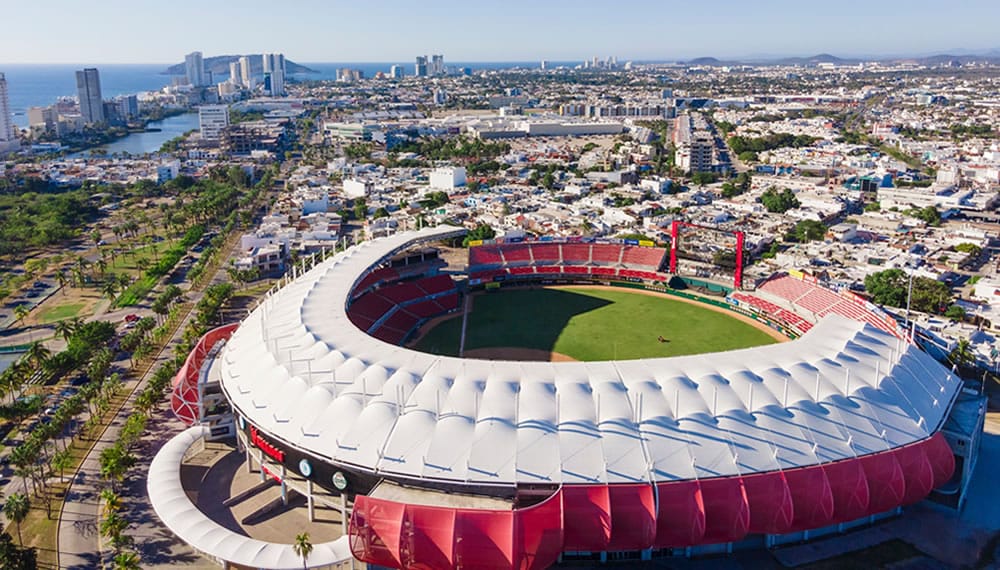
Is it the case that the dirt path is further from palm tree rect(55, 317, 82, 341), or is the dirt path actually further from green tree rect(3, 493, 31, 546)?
green tree rect(3, 493, 31, 546)

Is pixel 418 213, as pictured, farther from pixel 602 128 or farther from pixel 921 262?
pixel 602 128

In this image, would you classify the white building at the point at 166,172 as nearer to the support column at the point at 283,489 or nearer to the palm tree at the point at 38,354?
the palm tree at the point at 38,354

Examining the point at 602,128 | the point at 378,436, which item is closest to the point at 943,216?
the point at 378,436

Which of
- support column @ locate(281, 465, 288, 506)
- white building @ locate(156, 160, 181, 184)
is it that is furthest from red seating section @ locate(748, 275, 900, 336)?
white building @ locate(156, 160, 181, 184)

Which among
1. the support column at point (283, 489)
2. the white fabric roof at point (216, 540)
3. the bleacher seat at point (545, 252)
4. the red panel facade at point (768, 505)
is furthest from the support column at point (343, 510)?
the bleacher seat at point (545, 252)

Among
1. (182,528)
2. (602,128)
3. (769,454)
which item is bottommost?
(182,528)

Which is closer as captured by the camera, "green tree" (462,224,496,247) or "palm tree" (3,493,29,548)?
"palm tree" (3,493,29,548)

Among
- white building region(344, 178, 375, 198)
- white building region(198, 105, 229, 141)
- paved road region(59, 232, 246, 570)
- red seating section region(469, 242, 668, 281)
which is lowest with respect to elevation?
paved road region(59, 232, 246, 570)
